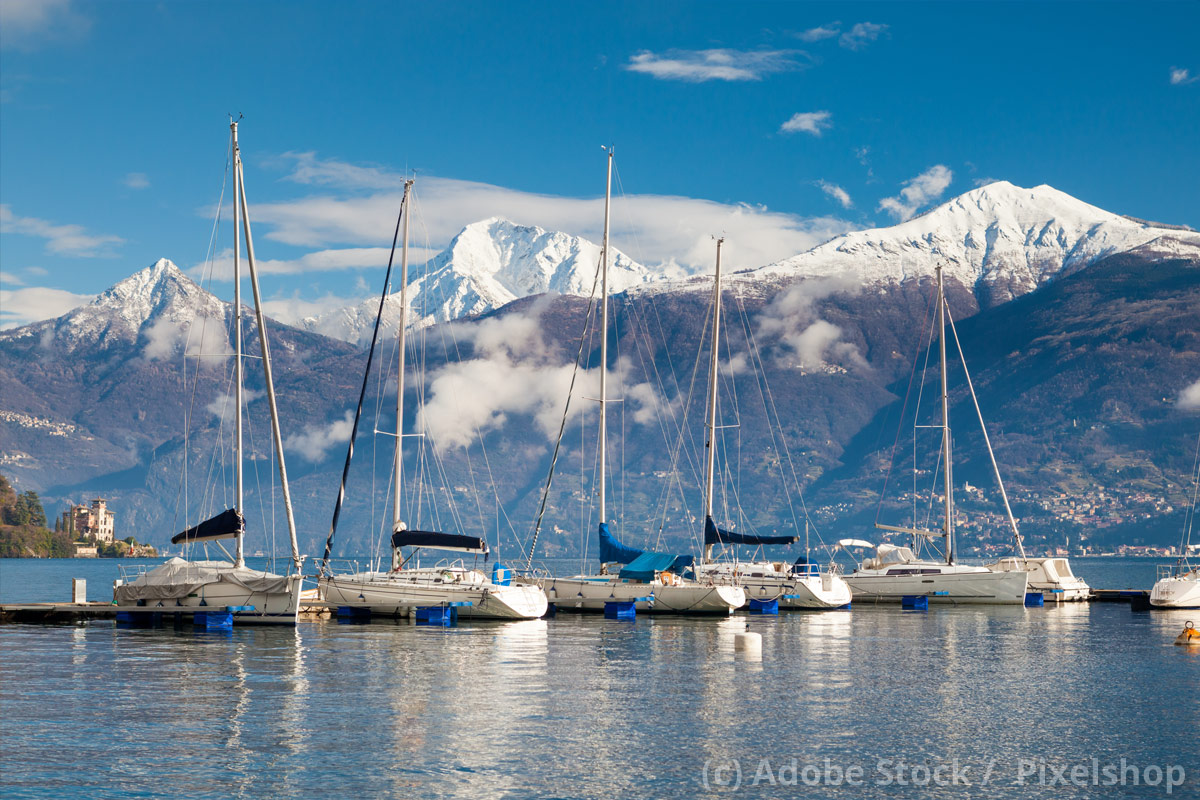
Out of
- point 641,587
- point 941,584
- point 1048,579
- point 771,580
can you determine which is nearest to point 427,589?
point 641,587

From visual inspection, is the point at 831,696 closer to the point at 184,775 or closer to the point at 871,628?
the point at 184,775

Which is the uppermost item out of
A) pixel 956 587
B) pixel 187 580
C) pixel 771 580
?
pixel 187 580

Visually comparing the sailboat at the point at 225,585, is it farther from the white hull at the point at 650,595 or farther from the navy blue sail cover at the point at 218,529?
the white hull at the point at 650,595

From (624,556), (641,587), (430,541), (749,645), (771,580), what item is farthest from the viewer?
(771,580)

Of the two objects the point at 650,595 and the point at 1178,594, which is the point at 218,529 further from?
the point at 1178,594

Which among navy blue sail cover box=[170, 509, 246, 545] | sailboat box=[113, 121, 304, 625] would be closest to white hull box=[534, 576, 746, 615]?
sailboat box=[113, 121, 304, 625]

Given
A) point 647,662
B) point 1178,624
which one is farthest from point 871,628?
point 647,662

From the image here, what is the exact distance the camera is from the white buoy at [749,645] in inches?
2050

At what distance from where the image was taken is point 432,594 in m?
67.4

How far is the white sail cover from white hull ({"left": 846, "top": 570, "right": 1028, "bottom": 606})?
1869 inches

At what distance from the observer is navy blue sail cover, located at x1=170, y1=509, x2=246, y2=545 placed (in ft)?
204

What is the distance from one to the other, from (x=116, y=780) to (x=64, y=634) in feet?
120

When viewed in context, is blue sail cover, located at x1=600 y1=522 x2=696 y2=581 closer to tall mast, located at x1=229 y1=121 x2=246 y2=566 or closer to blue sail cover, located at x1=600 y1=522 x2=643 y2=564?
blue sail cover, located at x1=600 y1=522 x2=643 y2=564

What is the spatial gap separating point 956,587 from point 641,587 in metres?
30.1
